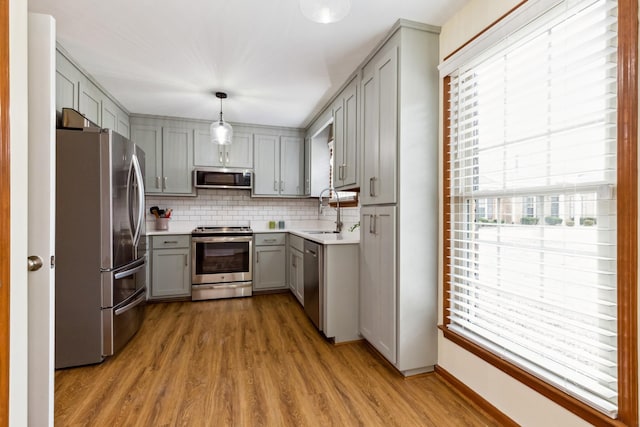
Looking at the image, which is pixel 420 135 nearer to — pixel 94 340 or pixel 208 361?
pixel 208 361

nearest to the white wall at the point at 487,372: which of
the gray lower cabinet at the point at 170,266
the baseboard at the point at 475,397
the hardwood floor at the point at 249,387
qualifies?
the baseboard at the point at 475,397

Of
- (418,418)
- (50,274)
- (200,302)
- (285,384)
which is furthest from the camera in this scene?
(200,302)

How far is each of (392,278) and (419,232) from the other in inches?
14.1

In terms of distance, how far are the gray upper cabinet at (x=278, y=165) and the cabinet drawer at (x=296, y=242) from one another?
2.60ft

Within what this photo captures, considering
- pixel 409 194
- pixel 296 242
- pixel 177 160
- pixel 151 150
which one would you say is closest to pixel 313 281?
pixel 296 242

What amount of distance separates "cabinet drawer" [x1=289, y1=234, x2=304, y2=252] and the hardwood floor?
93 centimetres

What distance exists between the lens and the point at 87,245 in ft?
7.10

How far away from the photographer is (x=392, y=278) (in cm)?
207

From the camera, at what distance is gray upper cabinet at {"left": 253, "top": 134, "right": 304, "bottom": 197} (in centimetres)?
429

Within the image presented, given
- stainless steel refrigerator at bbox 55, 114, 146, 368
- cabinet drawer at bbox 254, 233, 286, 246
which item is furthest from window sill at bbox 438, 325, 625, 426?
cabinet drawer at bbox 254, 233, 286, 246

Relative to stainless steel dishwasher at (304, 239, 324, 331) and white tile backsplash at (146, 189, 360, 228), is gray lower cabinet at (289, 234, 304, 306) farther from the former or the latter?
white tile backsplash at (146, 189, 360, 228)

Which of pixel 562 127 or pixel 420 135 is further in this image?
pixel 420 135

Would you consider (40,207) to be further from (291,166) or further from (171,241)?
(291,166)

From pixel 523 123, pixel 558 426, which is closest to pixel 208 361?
pixel 558 426
